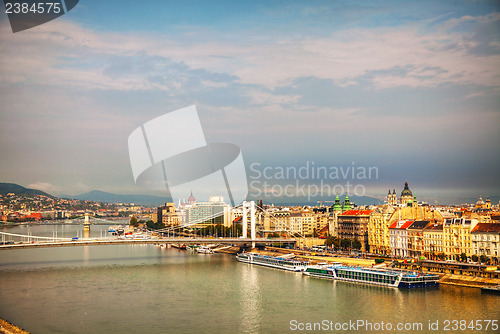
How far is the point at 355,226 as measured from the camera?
1023 inches

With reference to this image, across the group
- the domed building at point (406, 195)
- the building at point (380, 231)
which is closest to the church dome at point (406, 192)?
the domed building at point (406, 195)

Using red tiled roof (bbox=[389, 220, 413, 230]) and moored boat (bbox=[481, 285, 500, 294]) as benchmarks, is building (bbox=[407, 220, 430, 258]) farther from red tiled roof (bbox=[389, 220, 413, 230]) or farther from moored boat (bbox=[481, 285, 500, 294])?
moored boat (bbox=[481, 285, 500, 294])

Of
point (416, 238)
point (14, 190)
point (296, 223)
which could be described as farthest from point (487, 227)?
point (14, 190)

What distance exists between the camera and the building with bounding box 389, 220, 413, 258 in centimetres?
2128

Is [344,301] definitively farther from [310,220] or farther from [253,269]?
[310,220]

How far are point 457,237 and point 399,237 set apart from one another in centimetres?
304

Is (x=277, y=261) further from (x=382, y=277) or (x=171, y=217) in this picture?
(x=171, y=217)

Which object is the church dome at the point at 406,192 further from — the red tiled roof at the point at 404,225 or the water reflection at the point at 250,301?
the water reflection at the point at 250,301

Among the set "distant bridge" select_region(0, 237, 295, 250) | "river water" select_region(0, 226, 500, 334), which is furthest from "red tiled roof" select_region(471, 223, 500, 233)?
"distant bridge" select_region(0, 237, 295, 250)

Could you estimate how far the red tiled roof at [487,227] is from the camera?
1792 cm

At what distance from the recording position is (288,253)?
2417 centimetres

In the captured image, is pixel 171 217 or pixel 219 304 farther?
pixel 171 217

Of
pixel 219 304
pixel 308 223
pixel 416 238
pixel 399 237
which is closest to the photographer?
pixel 219 304

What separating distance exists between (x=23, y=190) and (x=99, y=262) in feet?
241
